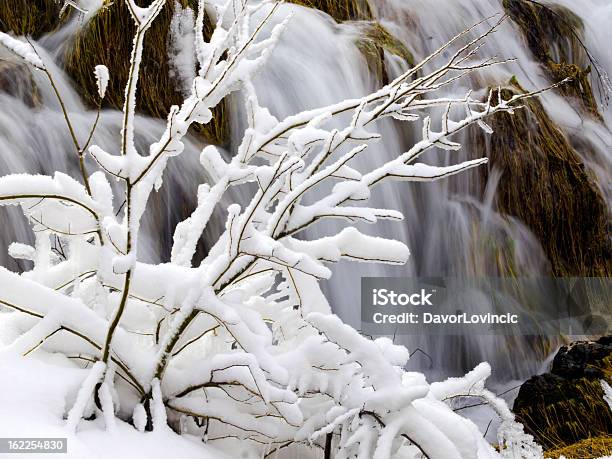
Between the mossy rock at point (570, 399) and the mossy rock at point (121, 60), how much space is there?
223 centimetres

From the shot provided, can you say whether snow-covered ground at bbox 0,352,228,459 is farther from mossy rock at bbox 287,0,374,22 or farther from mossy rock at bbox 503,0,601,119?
mossy rock at bbox 503,0,601,119

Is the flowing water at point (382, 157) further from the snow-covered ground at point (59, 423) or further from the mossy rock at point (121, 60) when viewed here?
the snow-covered ground at point (59, 423)

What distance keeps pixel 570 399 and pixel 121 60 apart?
117 inches

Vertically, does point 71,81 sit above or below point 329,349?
above

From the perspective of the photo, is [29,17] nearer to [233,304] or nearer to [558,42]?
[233,304]

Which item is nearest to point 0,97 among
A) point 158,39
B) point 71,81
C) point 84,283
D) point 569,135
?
point 71,81

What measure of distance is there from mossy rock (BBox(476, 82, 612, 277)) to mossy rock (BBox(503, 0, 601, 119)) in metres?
1.03

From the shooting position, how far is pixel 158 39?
4137 millimetres

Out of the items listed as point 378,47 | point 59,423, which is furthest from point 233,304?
point 378,47

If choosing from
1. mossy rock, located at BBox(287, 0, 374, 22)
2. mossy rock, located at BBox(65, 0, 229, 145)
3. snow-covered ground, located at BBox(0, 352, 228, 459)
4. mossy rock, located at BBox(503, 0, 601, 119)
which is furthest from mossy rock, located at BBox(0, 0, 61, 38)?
mossy rock, located at BBox(503, 0, 601, 119)

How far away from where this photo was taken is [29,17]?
14.1ft

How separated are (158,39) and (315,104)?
3.35 feet

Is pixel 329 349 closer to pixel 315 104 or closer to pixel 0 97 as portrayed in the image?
pixel 0 97

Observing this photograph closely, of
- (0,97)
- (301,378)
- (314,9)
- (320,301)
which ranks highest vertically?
(314,9)
